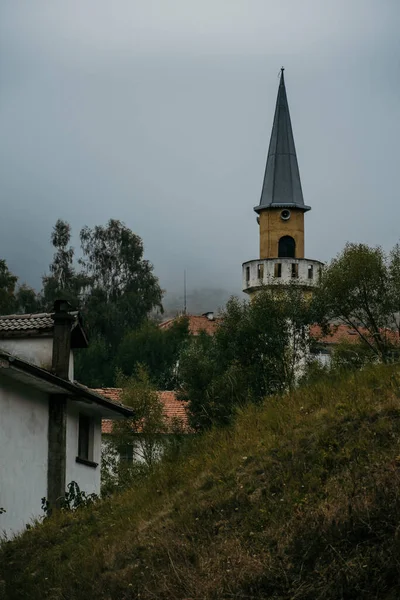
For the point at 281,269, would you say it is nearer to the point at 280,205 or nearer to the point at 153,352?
the point at 280,205

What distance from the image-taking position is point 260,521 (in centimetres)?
1502

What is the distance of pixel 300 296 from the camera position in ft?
205

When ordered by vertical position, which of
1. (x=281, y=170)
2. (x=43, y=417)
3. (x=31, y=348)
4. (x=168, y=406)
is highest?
(x=281, y=170)

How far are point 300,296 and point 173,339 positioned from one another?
44.5m

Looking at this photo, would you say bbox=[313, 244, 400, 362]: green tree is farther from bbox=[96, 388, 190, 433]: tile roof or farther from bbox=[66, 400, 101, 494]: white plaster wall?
bbox=[66, 400, 101, 494]: white plaster wall

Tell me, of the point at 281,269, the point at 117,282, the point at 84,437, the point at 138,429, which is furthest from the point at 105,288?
the point at 84,437

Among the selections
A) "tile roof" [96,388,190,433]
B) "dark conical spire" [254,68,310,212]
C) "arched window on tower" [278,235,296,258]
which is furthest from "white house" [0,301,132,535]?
"dark conical spire" [254,68,310,212]

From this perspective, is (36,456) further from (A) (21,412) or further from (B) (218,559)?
(B) (218,559)

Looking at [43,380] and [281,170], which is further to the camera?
[281,170]

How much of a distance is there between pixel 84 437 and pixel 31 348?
10.3ft

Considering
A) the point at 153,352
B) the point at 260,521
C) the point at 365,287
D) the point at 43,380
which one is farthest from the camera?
the point at 153,352

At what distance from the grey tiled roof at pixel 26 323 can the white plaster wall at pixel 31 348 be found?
0.88 ft

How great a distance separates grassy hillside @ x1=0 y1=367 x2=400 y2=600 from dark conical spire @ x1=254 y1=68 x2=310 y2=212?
105625 mm

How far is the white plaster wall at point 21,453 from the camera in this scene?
1092 inches
